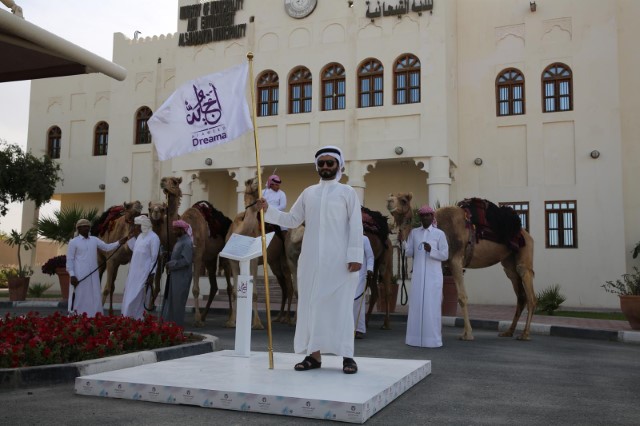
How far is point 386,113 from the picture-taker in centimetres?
1952

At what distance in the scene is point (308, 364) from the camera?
5.84 metres

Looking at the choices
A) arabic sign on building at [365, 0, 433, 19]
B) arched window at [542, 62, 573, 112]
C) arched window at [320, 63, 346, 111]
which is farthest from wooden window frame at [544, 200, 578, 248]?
arched window at [320, 63, 346, 111]

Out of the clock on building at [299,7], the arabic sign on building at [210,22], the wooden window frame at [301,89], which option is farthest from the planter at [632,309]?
the arabic sign on building at [210,22]

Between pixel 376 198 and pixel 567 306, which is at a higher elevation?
pixel 376 198

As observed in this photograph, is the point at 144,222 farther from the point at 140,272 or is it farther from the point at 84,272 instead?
the point at 84,272

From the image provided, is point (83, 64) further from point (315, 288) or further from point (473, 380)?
point (473, 380)

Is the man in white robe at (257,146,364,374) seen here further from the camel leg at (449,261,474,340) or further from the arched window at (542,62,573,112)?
the arched window at (542,62,573,112)

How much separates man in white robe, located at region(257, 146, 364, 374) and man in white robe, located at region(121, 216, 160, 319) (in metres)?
4.26

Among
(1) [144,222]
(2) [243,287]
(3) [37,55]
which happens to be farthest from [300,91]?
(3) [37,55]

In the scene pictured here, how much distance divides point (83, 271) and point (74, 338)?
13.8 ft

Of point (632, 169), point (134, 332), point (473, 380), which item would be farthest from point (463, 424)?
point (632, 169)

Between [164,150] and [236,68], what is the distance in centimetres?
135

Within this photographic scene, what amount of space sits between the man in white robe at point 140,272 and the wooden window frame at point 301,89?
11.6m

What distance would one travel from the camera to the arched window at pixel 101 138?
1016 inches
